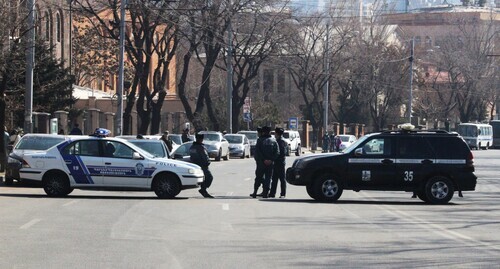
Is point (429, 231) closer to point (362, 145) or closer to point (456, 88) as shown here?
point (362, 145)

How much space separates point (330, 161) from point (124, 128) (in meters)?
31.1

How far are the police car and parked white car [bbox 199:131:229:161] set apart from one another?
26.5 m

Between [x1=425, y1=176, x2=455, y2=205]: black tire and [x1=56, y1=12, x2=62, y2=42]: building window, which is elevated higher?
[x1=56, y1=12, x2=62, y2=42]: building window

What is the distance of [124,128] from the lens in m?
54.2

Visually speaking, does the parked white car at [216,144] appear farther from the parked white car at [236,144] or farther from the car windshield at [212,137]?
the parked white car at [236,144]

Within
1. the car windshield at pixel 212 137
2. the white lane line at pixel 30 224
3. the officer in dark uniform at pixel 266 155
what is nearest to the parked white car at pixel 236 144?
the car windshield at pixel 212 137

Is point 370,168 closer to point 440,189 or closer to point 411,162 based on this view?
point 411,162

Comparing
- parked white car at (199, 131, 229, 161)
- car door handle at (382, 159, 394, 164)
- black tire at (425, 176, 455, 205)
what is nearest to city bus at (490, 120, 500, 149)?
parked white car at (199, 131, 229, 161)

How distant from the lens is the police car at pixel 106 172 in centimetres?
2453

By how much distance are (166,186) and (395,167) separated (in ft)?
18.5

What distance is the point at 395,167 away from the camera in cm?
2466

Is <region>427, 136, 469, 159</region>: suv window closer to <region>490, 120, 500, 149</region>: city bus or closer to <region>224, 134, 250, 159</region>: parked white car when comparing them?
<region>224, 134, 250, 159</region>: parked white car

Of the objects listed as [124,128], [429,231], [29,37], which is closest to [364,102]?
[124,128]

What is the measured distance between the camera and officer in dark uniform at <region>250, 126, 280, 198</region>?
2523 cm
